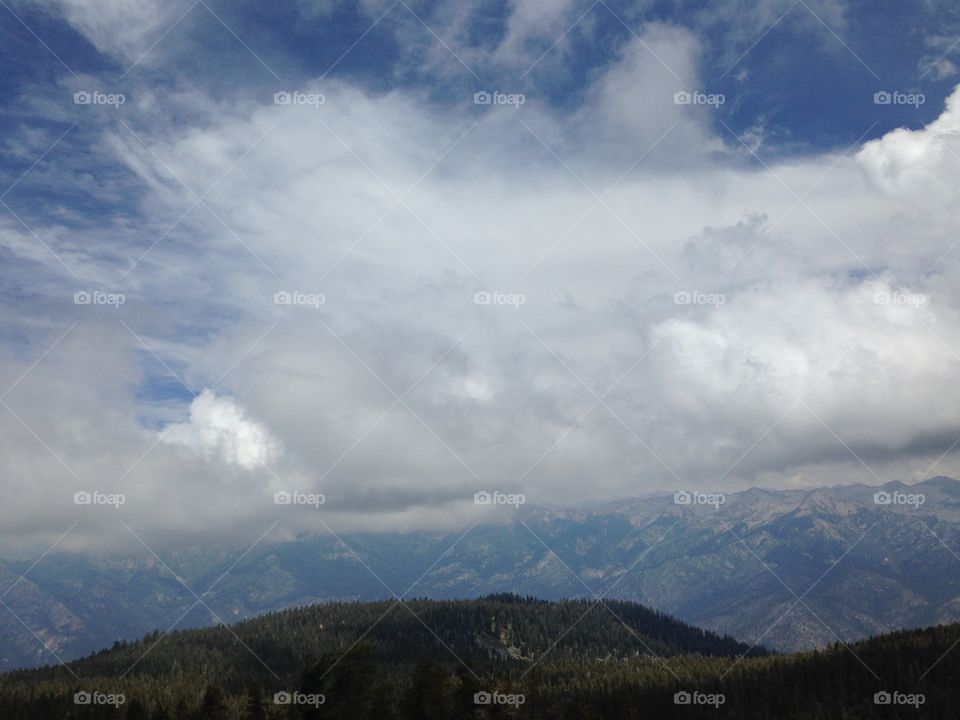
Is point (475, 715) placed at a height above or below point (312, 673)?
below

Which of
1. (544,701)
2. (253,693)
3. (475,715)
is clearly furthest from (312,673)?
(544,701)

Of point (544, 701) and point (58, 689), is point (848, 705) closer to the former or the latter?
point (544, 701)

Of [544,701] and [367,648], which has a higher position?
[367,648]

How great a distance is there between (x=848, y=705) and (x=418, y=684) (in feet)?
333

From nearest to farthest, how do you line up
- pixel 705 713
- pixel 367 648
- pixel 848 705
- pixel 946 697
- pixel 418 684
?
pixel 367 648
pixel 418 684
pixel 946 697
pixel 848 705
pixel 705 713

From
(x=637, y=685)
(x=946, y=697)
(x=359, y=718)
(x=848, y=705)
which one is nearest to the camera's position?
(x=359, y=718)

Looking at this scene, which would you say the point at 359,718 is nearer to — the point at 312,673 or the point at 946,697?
the point at 312,673

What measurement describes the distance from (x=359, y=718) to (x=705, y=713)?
345 ft

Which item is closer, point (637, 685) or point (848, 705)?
point (848, 705)

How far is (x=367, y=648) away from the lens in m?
74.1

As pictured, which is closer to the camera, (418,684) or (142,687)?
(418,684)

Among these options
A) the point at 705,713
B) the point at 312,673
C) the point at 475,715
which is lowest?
the point at 705,713

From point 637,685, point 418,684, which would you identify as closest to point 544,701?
point 637,685

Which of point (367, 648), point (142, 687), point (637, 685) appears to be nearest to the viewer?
point (367, 648)
